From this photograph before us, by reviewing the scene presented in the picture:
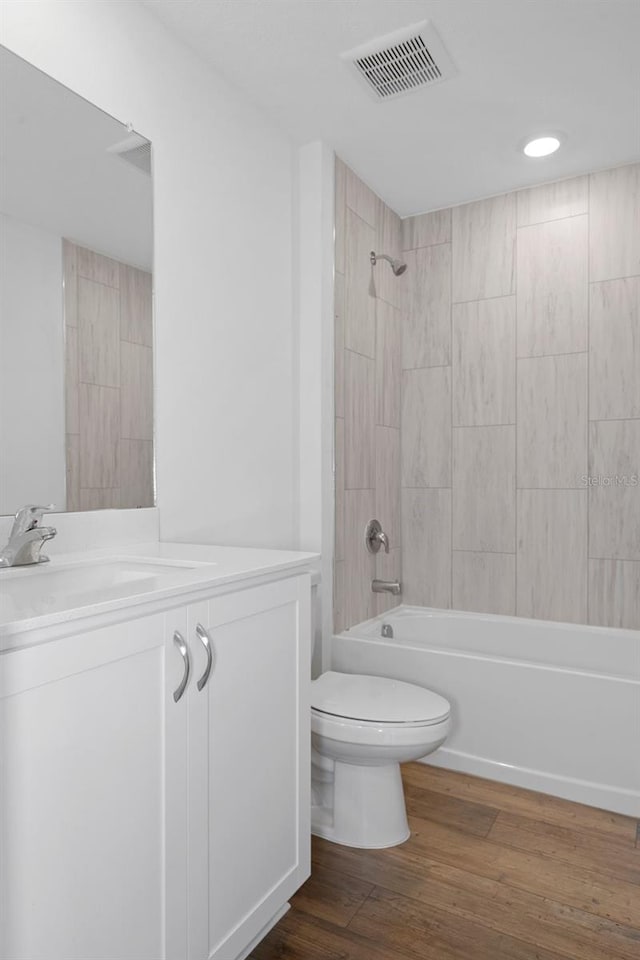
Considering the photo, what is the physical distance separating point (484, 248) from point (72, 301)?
2.16 metres

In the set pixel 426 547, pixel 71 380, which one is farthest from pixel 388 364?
pixel 71 380

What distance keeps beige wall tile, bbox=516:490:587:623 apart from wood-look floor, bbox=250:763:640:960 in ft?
3.04

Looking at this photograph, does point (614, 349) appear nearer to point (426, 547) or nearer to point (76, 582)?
point (426, 547)

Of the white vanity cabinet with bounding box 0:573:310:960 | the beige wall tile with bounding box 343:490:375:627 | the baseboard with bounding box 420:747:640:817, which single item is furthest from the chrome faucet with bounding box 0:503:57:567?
the baseboard with bounding box 420:747:640:817

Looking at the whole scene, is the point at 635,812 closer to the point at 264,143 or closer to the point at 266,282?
the point at 266,282

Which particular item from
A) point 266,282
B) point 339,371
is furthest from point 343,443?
point 266,282

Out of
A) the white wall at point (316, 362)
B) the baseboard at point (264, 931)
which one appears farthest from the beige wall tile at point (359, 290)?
the baseboard at point (264, 931)

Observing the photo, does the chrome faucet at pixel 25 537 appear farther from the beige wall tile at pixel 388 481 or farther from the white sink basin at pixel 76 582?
the beige wall tile at pixel 388 481

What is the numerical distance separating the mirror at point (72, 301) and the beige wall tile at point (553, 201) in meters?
1.90

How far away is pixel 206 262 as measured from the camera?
1983 millimetres

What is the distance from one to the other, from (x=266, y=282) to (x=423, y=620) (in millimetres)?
1756

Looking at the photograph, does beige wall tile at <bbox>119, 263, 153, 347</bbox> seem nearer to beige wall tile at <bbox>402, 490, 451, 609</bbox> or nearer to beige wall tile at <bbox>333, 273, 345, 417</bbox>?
beige wall tile at <bbox>333, 273, 345, 417</bbox>

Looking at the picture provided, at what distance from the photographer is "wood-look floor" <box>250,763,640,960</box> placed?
4.76 ft

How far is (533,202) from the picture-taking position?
2.89 metres
